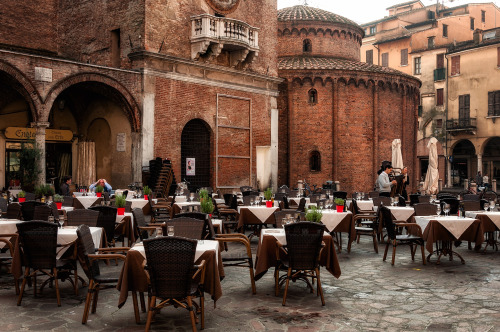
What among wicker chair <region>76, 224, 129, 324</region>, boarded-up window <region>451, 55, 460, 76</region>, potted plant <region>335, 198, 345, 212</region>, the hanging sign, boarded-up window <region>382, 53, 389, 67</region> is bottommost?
wicker chair <region>76, 224, 129, 324</region>

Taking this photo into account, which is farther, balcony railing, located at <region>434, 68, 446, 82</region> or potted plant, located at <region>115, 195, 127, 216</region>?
balcony railing, located at <region>434, 68, 446, 82</region>

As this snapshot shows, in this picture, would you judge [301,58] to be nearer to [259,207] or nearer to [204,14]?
[204,14]

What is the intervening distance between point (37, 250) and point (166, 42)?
14.0 metres

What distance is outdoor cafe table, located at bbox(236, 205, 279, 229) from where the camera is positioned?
33.6ft

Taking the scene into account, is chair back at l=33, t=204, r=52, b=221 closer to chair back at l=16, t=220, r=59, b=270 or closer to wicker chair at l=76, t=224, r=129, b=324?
chair back at l=16, t=220, r=59, b=270

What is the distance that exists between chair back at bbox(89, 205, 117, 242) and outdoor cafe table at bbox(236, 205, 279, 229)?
9.76 feet

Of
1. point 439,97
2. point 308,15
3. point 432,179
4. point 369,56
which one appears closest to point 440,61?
point 439,97

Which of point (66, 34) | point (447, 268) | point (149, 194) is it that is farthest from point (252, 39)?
point (447, 268)

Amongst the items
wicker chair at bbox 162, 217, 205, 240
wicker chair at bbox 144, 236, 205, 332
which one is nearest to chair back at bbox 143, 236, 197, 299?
wicker chair at bbox 144, 236, 205, 332

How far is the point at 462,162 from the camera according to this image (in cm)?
4100

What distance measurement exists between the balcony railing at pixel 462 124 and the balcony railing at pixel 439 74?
3.58 metres

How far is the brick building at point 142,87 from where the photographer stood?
18.3 meters

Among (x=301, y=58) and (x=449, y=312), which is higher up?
(x=301, y=58)

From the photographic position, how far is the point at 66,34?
21.5 meters
